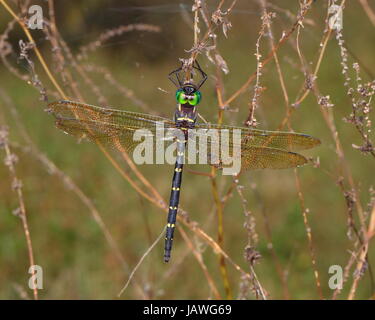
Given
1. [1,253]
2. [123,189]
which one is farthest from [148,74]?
[1,253]

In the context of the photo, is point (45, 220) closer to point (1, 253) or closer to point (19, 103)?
point (1, 253)

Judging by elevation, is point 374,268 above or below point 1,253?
below

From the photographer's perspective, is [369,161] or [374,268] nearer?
[374,268]

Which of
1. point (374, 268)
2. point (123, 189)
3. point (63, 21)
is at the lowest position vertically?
point (374, 268)

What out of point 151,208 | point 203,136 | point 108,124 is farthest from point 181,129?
point 151,208

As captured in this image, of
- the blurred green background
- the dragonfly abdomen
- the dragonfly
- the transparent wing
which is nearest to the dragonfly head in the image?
the dragonfly

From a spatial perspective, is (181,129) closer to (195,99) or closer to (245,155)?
(195,99)

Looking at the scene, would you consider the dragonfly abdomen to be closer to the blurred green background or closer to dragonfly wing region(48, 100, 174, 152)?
dragonfly wing region(48, 100, 174, 152)

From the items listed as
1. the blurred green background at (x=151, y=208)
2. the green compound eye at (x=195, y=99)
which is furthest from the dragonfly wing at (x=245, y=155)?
the blurred green background at (x=151, y=208)

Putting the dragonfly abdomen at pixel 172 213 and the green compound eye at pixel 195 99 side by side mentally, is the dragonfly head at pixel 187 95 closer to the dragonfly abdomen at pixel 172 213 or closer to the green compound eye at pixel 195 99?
the green compound eye at pixel 195 99
